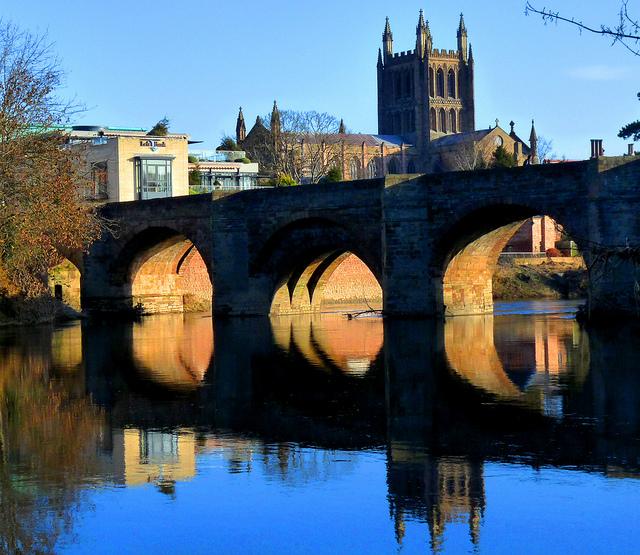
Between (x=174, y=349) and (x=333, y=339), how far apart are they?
4570mm

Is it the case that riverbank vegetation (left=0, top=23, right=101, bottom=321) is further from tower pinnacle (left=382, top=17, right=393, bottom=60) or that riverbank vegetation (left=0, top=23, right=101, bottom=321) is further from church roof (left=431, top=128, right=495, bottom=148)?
tower pinnacle (left=382, top=17, right=393, bottom=60)

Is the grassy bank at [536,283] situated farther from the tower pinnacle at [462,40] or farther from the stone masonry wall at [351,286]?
the tower pinnacle at [462,40]

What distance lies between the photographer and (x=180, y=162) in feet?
207

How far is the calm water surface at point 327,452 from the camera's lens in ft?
36.1

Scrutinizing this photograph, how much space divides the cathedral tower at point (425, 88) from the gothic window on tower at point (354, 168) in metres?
16.8

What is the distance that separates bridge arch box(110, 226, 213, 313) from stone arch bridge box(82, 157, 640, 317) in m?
0.06

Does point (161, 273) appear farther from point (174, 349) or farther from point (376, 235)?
point (174, 349)

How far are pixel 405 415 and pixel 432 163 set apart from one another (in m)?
113

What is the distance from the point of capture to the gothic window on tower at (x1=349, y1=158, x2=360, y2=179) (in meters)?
117

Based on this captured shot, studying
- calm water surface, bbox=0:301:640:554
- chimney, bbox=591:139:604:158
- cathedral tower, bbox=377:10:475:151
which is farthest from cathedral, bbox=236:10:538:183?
calm water surface, bbox=0:301:640:554

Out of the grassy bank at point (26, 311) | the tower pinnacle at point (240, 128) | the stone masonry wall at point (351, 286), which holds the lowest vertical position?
the grassy bank at point (26, 311)

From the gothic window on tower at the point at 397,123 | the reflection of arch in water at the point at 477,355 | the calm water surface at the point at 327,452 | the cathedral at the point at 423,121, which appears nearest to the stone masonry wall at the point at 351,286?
the reflection of arch in water at the point at 477,355

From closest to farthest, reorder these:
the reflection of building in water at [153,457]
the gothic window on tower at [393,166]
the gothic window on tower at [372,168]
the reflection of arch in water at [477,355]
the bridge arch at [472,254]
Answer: the reflection of building in water at [153,457] → the reflection of arch in water at [477,355] → the bridge arch at [472,254] → the gothic window on tower at [372,168] → the gothic window on tower at [393,166]

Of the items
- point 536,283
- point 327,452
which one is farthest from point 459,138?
point 327,452
